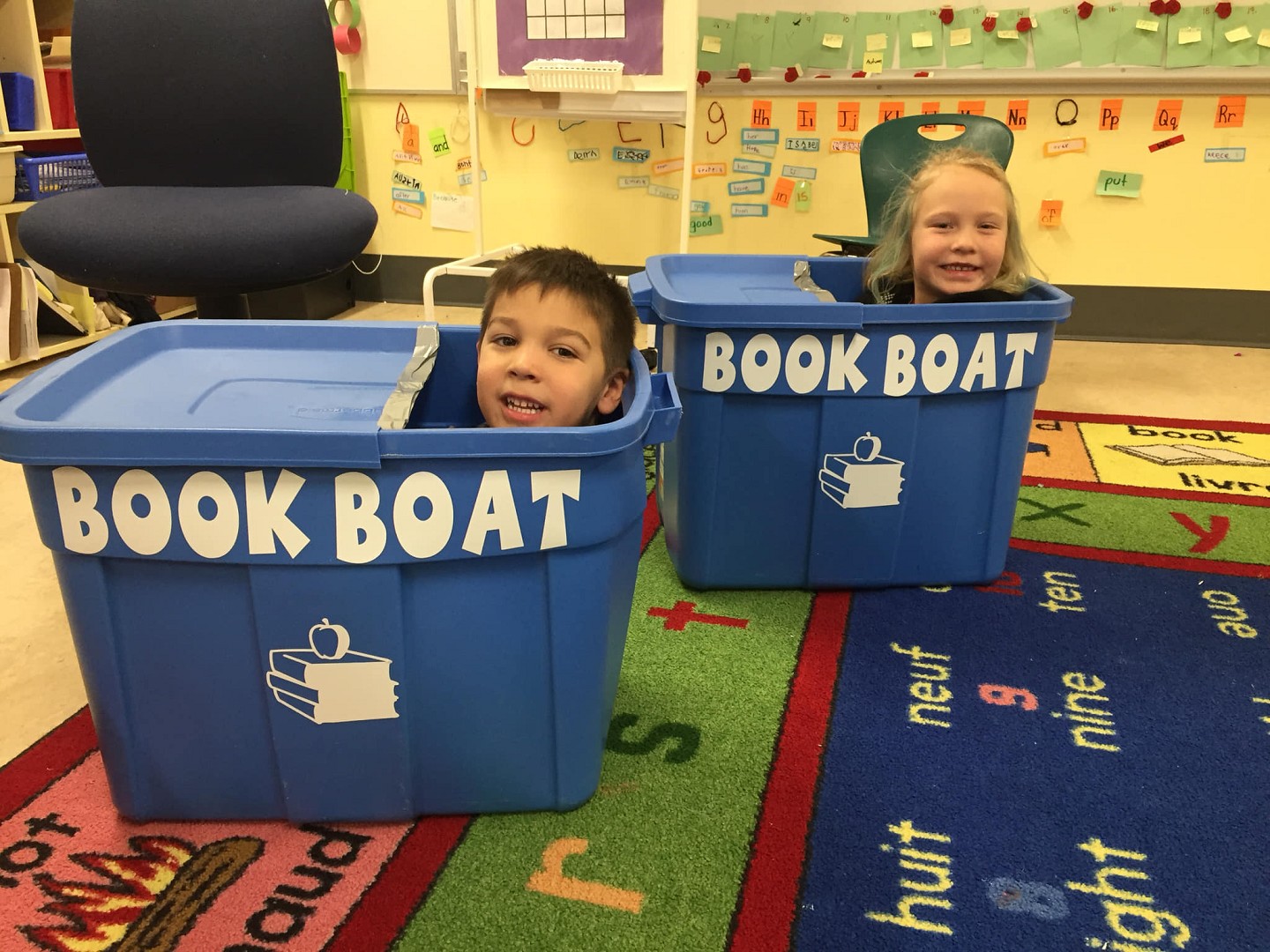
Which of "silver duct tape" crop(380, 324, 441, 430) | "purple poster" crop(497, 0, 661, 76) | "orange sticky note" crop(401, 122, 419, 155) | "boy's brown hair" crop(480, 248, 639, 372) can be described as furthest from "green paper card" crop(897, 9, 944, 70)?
"silver duct tape" crop(380, 324, 441, 430)

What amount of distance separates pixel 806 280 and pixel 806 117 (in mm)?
1376

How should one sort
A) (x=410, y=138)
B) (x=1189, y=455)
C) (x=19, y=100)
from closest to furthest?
(x=1189, y=455)
(x=19, y=100)
(x=410, y=138)

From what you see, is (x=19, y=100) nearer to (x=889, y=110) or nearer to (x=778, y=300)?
(x=778, y=300)

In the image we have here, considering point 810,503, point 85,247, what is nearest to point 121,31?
point 85,247

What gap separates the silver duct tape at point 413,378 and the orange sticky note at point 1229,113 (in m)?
2.22

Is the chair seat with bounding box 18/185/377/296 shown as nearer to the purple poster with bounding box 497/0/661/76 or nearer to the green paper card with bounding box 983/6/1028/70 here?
the purple poster with bounding box 497/0/661/76

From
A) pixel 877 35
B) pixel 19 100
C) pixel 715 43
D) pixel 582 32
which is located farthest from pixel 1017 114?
pixel 19 100

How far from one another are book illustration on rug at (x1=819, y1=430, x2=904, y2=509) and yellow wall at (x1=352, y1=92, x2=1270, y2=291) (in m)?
1.55

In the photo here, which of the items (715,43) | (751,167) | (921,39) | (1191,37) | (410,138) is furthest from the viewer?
(410,138)

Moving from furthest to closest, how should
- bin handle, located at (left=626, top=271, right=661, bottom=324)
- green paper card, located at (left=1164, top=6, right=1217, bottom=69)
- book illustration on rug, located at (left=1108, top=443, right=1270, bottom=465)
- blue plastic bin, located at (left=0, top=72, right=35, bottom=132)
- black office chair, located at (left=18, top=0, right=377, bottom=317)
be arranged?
green paper card, located at (left=1164, top=6, right=1217, bottom=69) → blue plastic bin, located at (left=0, top=72, right=35, bottom=132) → book illustration on rug, located at (left=1108, top=443, right=1270, bottom=465) → black office chair, located at (left=18, top=0, right=377, bottom=317) → bin handle, located at (left=626, top=271, right=661, bottom=324)

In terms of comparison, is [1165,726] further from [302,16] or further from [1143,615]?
[302,16]

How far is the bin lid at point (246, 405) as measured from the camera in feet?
2.16

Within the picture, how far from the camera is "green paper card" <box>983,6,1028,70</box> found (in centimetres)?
227

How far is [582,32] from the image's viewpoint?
2.16m
